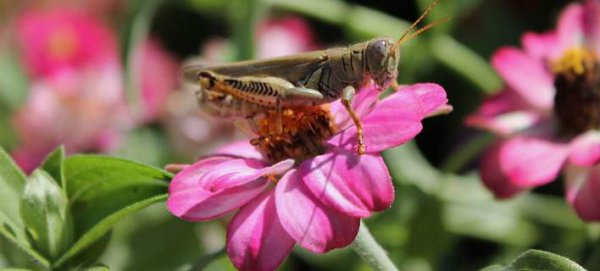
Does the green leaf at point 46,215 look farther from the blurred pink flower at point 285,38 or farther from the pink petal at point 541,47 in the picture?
the blurred pink flower at point 285,38

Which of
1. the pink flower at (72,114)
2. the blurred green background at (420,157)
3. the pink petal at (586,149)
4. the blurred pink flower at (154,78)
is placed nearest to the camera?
the pink petal at (586,149)

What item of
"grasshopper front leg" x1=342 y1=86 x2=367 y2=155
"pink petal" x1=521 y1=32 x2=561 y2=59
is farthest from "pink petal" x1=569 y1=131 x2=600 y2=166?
"grasshopper front leg" x1=342 y1=86 x2=367 y2=155

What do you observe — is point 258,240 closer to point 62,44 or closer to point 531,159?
point 531,159

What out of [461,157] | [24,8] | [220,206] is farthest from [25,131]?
[220,206]

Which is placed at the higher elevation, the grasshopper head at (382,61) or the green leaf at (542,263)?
the grasshopper head at (382,61)

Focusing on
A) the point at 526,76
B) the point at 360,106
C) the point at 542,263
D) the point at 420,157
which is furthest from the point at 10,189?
the point at 420,157

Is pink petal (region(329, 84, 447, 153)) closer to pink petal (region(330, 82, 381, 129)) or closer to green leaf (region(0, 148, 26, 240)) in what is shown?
pink petal (region(330, 82, 381, 129))

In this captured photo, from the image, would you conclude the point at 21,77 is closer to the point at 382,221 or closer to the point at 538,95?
the point at 382,221

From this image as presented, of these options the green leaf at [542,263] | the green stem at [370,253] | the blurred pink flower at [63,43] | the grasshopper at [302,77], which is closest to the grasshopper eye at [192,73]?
the grasshopper at [302,77]
